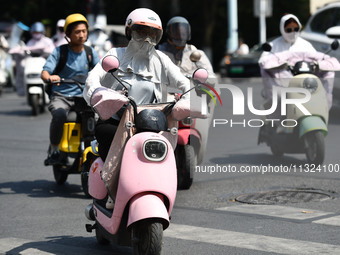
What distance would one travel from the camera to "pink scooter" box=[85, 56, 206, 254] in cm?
579

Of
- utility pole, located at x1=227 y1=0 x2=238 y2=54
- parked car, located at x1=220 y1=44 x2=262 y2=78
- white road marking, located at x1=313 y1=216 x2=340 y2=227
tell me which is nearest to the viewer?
white road marking, located at x1=313 y1=216 x2=340 y2=227

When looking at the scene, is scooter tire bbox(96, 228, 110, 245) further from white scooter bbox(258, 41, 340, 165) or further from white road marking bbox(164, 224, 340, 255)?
white scooter bbox(258, 41, 340, 165)

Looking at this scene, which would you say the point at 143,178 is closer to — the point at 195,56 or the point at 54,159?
the point at 54,159

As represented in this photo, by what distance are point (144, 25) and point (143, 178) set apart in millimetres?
1411

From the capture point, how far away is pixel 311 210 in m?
8.20

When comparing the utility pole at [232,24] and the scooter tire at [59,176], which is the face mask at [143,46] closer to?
the scooter tire at [59,176]

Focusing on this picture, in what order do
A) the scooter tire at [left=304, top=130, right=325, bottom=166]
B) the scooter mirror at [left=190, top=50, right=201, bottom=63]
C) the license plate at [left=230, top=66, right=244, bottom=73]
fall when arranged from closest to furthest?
the scooter mirror at [left=190, top=50, right=201, bottom=63]
the scooter tire at [left=304, top=130, right=325, bottom=166]
the license plate at [left=230, top=66, right=244, bottom=73]

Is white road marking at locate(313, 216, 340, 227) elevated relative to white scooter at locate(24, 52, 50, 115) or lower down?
elevated

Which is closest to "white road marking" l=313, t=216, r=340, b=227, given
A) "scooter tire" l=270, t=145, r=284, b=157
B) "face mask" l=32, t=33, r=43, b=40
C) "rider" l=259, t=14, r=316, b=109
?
"scooter tire" l=270, t=145, r=284, b=157

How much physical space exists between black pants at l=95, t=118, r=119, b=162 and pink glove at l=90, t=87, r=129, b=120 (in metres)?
0.32

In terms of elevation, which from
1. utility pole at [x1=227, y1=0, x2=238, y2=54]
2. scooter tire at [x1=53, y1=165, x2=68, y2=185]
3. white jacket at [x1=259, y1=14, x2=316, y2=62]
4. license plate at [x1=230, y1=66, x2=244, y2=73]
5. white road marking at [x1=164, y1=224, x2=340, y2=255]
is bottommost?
license plate at [x1=230, y1=66, x2=244, y2=73]

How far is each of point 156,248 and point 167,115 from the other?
1.02 metres

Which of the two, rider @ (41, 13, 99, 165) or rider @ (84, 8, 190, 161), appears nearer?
rider @ (84, 8, 190, 161)

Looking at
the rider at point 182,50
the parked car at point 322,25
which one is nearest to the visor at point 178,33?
the rider at point 182,50
